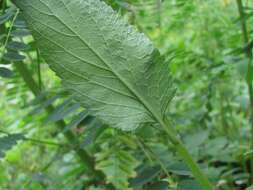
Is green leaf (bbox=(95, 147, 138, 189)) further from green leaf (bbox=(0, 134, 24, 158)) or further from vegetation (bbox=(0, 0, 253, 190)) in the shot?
green leaf (bbox=(0, 134, 24, 158))

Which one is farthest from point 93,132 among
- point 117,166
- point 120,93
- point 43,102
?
point 120,93

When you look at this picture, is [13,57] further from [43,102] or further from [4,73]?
[43,102]

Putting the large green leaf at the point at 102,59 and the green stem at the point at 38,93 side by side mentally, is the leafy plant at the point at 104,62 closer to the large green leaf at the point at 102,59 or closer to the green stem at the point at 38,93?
the large green leaf at the point at 102,59

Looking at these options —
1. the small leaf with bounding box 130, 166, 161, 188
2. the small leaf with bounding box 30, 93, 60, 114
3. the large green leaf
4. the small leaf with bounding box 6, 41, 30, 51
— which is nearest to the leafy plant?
the large green leaf

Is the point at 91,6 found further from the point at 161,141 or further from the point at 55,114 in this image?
the point at 161,141

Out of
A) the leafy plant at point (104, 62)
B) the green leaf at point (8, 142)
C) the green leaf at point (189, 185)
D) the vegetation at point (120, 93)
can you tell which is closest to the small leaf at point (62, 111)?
the vegetation at point (120, 93)

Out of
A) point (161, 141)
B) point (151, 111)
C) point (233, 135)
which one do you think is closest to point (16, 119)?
point (161, 141)
